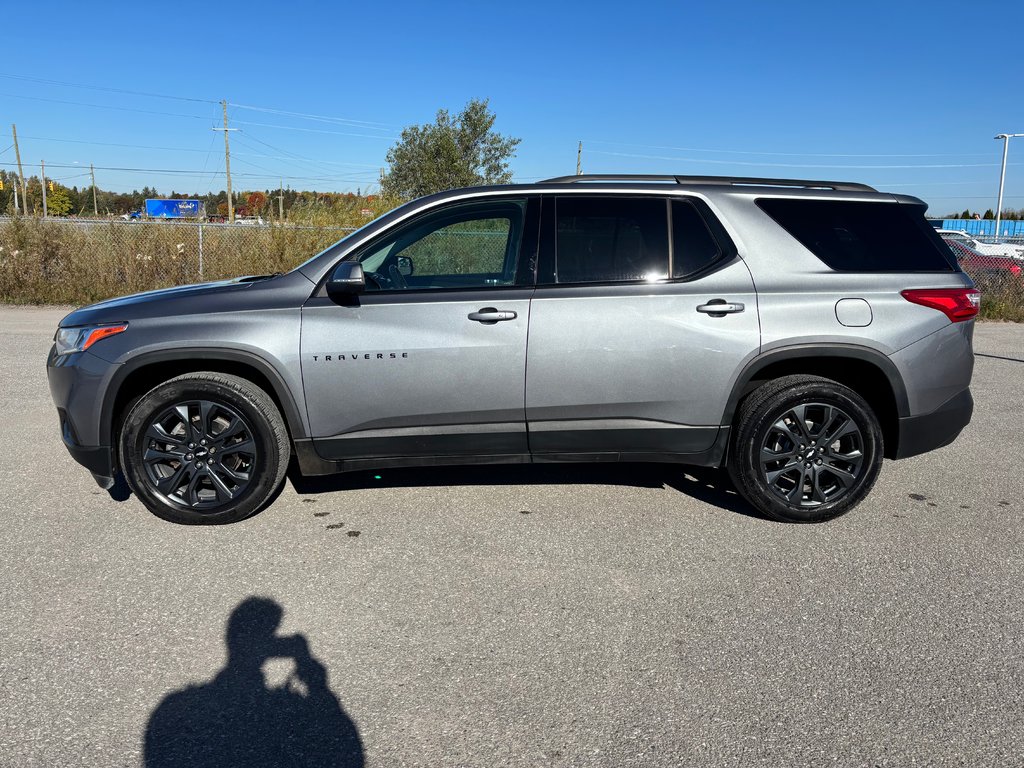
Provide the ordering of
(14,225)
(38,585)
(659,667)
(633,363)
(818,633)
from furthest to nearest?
1. (14,225)
2. (633,363)
3. (38,585)
4. (818,633)
5. (659,667)

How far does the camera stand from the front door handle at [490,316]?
4145mm

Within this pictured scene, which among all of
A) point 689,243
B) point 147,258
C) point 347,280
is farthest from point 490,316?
point 147,258

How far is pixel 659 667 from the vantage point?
302cm

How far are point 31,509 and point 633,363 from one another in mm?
3463

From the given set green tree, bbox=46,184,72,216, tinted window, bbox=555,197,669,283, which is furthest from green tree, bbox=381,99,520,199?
green tree, bbox=46,184,72,216

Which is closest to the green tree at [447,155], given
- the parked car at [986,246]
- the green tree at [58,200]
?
the parked car at [986,246]

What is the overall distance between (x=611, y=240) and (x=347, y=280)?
1.41 metres

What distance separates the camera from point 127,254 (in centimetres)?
1481

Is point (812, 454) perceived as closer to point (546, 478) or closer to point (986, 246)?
point (546, 478)

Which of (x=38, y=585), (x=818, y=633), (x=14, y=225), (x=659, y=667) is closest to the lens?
(x=659, y=667)

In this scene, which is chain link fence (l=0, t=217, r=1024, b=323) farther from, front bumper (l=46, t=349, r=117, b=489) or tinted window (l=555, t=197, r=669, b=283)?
tinted window (l=555, t=197, r=669, b=283)

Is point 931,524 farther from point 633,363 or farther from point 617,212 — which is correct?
point 617,212

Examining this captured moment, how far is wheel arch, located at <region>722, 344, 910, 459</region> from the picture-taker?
4.27 meters

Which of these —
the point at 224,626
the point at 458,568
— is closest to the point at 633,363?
the point at 458,568
